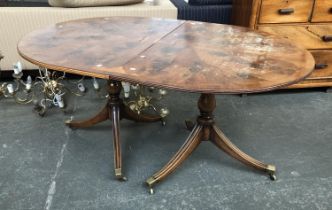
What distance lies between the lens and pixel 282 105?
2379 millimetres

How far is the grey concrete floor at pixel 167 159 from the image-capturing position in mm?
1521

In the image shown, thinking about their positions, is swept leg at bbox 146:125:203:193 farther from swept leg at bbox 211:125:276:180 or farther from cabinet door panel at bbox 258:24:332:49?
cabinet door panel at bbox 258:24:332:49

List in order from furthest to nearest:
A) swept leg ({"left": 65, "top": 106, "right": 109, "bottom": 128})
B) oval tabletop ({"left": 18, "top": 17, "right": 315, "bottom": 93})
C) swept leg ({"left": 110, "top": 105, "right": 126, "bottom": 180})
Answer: swept leg ({"left": 65, "top": 106, "right": 109, "bottom": 128}) < swept leg ({"left": 110, "top": 105, "right": 126, "bottom": 180}) < oval tabletop ({"left": 18, "top": 17, "right": 315, "bottom": 93})

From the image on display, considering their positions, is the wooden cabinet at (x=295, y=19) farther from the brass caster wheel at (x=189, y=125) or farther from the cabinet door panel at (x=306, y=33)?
the brass caster wheel at (x=189, y=125)

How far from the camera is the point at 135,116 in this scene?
2.03 m

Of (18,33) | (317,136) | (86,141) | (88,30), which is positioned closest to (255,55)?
(88,30)

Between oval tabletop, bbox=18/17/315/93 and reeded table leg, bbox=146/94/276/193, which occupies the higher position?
oval tabletop, bbox=18/17/315/93

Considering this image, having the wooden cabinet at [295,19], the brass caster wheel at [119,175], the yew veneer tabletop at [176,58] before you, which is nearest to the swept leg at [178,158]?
the yew veneer tabletop at [176,58]

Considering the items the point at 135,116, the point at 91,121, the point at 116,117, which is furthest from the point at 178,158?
the point at 91,121

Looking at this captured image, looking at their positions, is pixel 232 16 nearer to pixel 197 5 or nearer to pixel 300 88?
pixel 197 5

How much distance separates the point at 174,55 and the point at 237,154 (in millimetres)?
657

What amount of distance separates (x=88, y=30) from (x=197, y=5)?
3.55 feet

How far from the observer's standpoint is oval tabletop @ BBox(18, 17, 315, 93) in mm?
1133

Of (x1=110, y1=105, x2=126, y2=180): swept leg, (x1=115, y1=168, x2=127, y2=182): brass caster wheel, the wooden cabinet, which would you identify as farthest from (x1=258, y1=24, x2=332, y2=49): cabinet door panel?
(x1=115, y1=168, x2=127, y2=182): brass caster wheel
